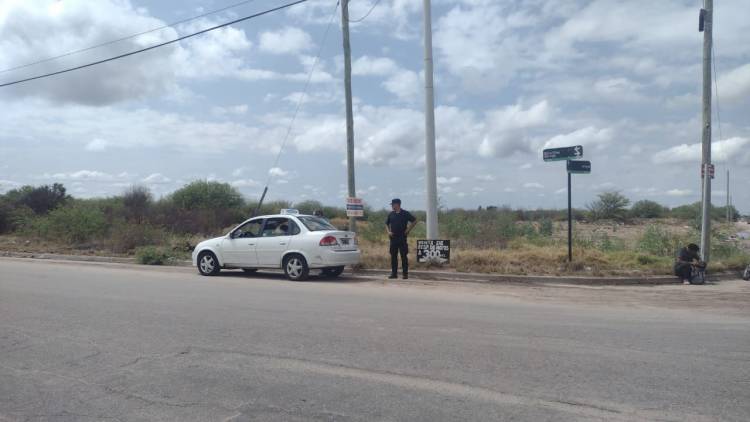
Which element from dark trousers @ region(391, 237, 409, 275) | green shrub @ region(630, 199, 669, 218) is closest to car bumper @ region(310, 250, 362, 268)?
dark trousers @ region(391, 237, 409, 275)

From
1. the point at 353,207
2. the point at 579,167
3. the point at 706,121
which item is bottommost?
the point at 353,207

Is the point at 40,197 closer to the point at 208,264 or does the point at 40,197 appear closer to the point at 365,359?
the point at 208,264

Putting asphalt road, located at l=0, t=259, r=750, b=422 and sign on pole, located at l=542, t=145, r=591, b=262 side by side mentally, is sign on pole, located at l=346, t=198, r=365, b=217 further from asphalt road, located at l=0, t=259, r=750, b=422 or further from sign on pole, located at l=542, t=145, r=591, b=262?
asphalt road, located at l=0, t=259, r=750, b=422

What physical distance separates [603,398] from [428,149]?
11140mm

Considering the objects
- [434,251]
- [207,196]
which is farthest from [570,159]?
[207,196]

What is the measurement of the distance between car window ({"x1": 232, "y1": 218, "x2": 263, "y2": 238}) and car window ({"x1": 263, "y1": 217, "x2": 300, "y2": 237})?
264 millimetres

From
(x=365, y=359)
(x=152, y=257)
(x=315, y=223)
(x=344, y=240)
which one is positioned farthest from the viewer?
(x=152, y=257)

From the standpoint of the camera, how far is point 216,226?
3180cm

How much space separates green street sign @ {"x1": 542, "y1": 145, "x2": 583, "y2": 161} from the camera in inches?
546

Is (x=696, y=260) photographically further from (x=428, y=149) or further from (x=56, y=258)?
(x=56, y=258)

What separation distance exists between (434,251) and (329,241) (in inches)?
120

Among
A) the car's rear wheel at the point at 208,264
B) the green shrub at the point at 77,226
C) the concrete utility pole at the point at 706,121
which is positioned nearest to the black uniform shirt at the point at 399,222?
the car's rear wheel at the point at 208,264

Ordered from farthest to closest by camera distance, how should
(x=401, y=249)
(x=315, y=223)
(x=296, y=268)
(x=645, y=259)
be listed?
(x=645, y=259) → (x=315, y=223) → (x=401, y=249) → (x=296, y=268)

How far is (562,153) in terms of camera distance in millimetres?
14117
